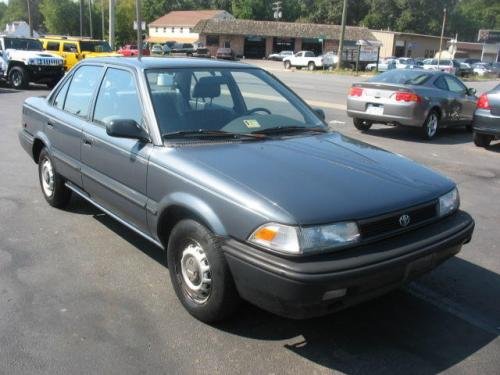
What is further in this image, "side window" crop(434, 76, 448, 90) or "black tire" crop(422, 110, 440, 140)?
"side window" crop(434, 76, 448, 90)

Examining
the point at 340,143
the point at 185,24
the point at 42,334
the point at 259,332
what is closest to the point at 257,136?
the point at 340,143

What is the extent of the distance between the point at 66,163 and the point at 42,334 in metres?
2.12

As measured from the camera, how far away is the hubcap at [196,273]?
3365mm

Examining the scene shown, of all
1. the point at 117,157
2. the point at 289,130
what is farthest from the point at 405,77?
the point at 117,157

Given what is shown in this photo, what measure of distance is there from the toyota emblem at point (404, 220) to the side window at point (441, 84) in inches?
364

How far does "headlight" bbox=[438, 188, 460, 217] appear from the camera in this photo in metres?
3.54

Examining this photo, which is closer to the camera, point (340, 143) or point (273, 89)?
point (340, 143)

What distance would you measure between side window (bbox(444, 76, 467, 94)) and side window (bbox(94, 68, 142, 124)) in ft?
30.7

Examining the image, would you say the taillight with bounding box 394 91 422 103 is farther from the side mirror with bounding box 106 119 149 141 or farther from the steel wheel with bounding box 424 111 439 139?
the side mirror with bounding box 106 119 149 141

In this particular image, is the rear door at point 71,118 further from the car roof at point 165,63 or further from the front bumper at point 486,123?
the front bumper at point 486,123

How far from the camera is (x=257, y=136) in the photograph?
4.03m

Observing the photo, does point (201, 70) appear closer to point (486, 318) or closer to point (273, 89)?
point (273, 89)

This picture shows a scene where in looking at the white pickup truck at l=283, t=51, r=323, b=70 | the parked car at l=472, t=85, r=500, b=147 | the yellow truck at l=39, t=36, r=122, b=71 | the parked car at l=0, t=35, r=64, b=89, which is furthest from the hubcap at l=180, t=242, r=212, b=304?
the white pickup truck at l=283, t=51, r=323, b=70

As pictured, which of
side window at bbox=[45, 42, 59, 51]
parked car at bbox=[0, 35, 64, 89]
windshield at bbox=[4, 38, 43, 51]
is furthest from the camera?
side window at bbox=[45, 42, 59, 51]
